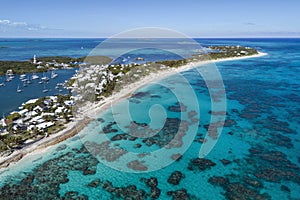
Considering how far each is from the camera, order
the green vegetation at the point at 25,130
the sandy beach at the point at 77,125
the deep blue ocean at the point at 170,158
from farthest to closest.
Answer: the green vegetation at the point at 25,130 → the sandy beach at the point at 77,125 → the deep blue ocean at the point at 170,158

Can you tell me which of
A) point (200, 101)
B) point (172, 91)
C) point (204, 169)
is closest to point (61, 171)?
point (204, 169)

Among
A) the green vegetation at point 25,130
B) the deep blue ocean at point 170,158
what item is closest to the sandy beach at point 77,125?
the deep blue ocean at point 170,158

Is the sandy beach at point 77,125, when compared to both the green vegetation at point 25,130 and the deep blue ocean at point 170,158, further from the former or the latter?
the green vegetation at point 25,130

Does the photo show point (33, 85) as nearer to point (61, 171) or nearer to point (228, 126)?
point (61, 171)

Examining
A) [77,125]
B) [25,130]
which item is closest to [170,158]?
[77,125]

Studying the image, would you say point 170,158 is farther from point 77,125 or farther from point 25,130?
point 25,130

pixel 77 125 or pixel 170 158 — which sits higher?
pixel 77 125

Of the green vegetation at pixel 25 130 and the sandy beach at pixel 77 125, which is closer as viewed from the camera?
the sandy beach at pixel 77 125

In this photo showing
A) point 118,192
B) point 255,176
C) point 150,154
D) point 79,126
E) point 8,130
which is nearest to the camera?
point 118,192

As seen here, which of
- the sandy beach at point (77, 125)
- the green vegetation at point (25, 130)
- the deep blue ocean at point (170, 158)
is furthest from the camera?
the green vegetation at point (25, 130)

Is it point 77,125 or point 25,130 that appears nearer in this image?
point 25,130

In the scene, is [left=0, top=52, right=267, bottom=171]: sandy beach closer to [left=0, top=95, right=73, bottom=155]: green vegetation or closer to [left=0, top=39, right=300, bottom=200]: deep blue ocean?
[left=0, top=39, right=300, bottom=200]: deep blue ocean
